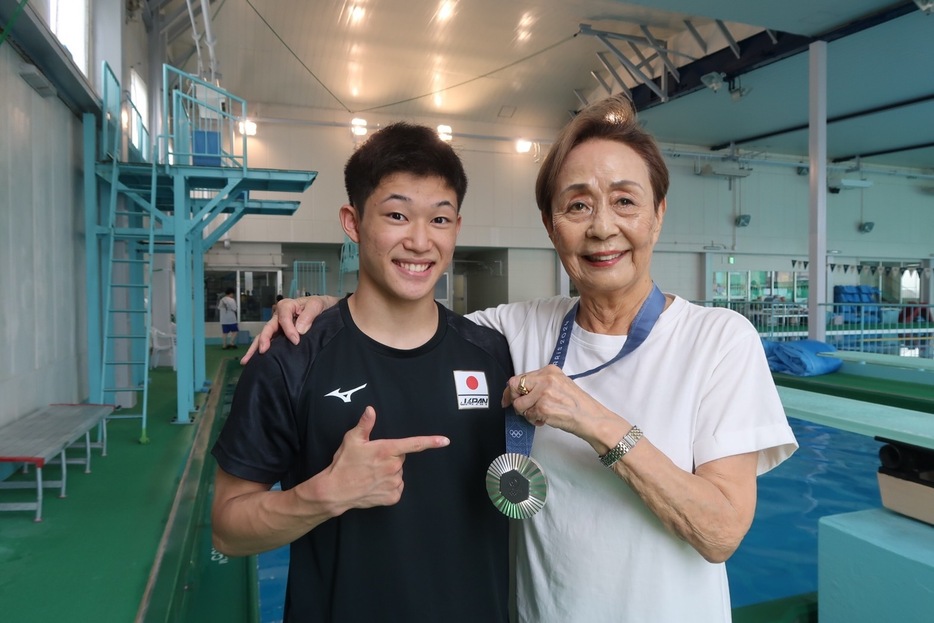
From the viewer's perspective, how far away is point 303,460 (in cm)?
143

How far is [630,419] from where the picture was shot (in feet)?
4.79

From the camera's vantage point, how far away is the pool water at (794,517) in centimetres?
437

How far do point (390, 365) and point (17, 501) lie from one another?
15.1 feet

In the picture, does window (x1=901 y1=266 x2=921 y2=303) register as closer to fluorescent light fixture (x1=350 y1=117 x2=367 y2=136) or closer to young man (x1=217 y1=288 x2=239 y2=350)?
fluorescent light fixture (x1=350 y1=117 x2=367 y2=136)

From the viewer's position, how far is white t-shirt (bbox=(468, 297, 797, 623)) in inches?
54.1

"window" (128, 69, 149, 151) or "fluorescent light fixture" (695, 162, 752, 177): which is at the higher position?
"fluorescent light fixture" (695, 162, 752, 177)

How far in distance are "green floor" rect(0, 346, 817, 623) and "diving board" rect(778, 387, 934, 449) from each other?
1.01 metres

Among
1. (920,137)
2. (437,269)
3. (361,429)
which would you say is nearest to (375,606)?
(361,429)

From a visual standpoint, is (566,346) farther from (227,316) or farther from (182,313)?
(227,316)

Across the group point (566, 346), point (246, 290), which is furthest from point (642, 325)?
point (246, 290)

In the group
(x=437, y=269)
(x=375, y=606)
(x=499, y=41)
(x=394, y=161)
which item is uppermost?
(x=499, y=41)

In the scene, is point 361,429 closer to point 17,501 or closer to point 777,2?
point 17,501

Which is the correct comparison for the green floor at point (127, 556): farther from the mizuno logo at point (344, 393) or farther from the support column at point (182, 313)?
the mizuno logo at point (344, 393)

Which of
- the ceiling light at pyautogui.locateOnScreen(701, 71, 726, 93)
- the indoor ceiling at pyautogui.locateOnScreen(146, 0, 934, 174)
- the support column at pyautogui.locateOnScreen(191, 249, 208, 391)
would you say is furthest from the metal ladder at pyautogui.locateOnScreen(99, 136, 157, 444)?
the ceiling light at pyautogui.locateOnScreen(701, 71, 726, 93)
